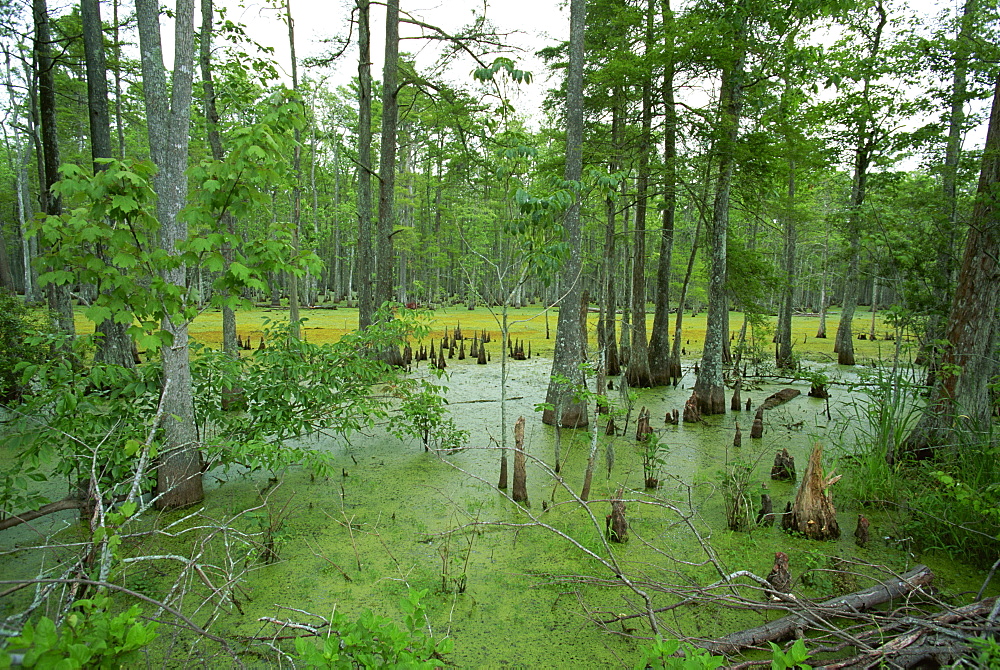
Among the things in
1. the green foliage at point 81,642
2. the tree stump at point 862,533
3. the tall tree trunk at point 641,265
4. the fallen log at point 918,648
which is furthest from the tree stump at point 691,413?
the green foliage at point 81,642

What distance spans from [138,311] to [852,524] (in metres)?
5.27

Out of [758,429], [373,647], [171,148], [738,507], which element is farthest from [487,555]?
[758,429]

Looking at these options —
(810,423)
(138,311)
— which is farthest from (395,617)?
(810,423)

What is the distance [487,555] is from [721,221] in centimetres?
580

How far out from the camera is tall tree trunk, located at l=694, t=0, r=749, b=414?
268 inches

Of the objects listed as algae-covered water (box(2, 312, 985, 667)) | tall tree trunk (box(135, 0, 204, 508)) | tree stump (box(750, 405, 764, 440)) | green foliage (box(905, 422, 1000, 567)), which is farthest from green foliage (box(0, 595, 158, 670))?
tree stump (box(750, 405, 764, 440))

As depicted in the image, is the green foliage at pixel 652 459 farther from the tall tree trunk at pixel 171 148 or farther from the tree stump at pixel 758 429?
the tall tree trunk at pixel 171 148

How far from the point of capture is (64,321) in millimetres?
6727

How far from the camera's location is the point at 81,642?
1370mm

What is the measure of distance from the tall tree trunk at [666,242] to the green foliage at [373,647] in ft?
24.7

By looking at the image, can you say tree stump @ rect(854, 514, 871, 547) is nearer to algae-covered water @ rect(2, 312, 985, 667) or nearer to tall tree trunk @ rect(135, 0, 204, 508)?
algae-covered water @ rect(2, 312, 985, 667)

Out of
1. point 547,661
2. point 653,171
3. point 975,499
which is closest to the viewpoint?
point 547,661

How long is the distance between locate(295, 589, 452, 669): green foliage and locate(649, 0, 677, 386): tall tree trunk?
24.7 feet

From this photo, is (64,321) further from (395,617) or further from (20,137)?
(20,137)
